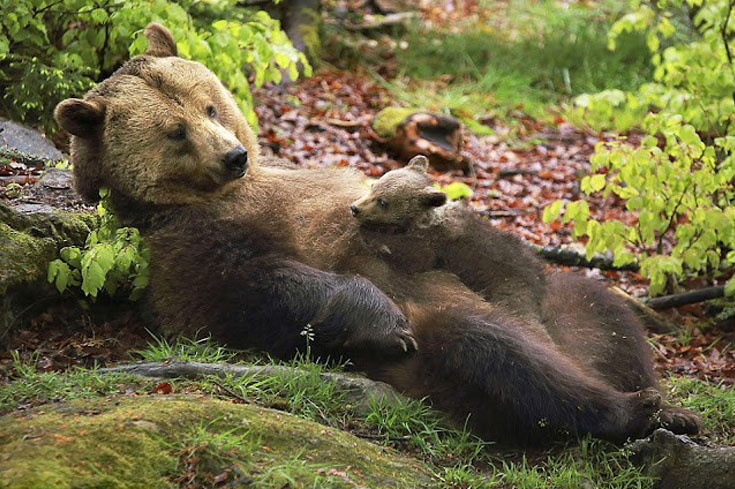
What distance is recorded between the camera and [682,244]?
7957 mm

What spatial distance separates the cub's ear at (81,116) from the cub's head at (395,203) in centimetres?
175

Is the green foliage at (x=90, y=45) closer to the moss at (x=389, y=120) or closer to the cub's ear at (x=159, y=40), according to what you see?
the cub's ear at (x=159, y=40)

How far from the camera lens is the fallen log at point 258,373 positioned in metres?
5.29

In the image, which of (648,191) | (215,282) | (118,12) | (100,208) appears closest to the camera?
(215,282)

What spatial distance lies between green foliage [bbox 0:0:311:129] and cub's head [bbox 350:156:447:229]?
217 cm

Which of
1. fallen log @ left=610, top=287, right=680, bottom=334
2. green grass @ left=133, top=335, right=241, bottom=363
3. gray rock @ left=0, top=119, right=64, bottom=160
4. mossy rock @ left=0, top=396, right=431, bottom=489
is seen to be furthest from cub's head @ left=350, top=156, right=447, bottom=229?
gray rock @ left=0, top=119, right=64, bottom=160

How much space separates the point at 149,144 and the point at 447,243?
207 cm

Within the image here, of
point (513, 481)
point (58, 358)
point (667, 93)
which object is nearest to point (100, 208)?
point (58, 358)

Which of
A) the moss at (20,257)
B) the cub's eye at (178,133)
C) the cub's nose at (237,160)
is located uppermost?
the cub's eye at (178,133)

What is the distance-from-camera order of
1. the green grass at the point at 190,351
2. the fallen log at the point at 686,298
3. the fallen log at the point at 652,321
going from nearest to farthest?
the green grass at the point at 190,351, the fallen log at the point at 652,321, the fallen log at the point at 686,298

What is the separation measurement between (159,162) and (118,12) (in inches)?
81.5

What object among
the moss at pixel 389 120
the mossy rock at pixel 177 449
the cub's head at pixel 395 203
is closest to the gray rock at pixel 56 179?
the cub's head at pixel 395 203

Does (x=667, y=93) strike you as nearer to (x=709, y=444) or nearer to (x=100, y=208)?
(x=709, y=444)

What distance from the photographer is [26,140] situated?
780 centimetres
